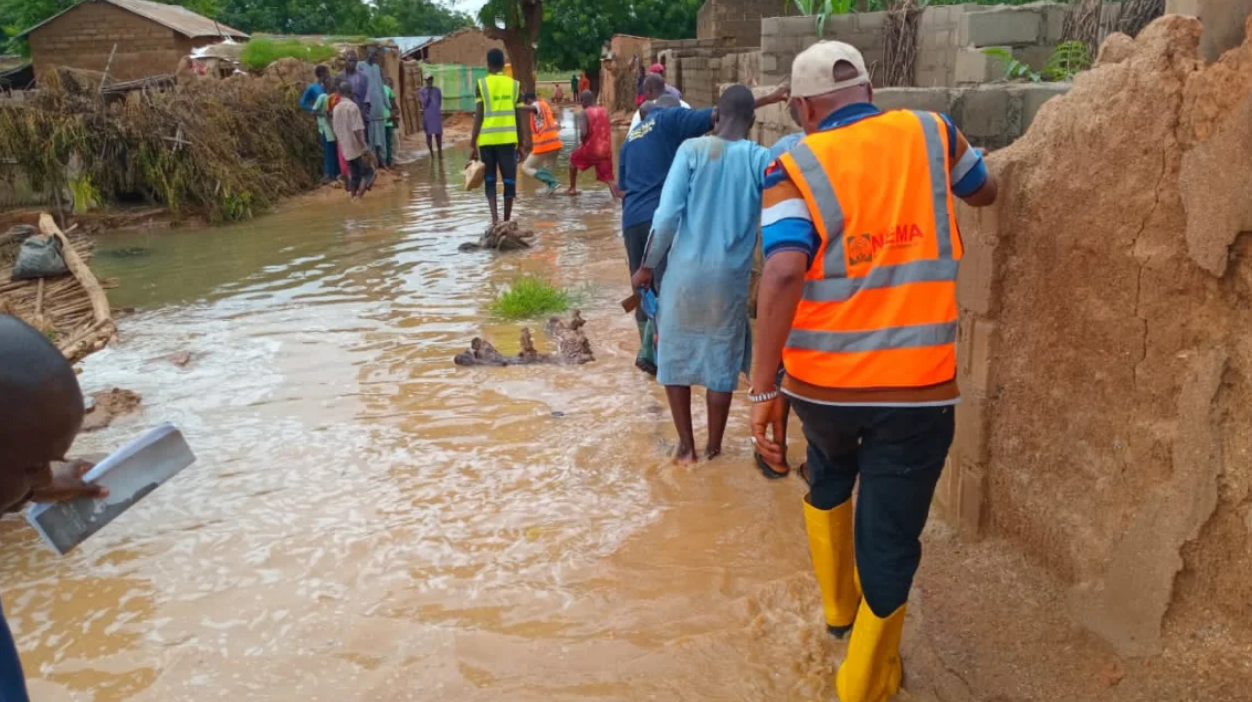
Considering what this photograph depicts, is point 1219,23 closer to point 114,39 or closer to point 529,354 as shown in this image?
point 529,354

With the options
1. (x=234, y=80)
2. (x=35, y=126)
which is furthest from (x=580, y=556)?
(x=234, y=80)

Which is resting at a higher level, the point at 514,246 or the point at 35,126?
the point at 35,126

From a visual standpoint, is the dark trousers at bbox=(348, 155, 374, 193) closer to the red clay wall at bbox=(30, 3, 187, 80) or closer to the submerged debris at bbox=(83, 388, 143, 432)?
the submerged debris at bbox=(83, 388, 143, 432)

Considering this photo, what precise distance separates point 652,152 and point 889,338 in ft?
9.43

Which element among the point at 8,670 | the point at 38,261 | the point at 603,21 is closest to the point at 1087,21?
the point at 8,670

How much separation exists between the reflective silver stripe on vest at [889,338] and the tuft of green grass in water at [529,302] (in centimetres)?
506

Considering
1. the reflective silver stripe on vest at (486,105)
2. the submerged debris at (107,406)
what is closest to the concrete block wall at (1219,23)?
the submerged debris at (107,406)

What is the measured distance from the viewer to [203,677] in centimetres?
318

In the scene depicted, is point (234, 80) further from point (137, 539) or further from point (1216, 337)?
point (1216, 337)

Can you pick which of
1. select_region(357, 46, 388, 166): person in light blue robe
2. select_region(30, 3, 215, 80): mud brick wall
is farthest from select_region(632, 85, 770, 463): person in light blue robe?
select_region(30, 3, 215, 80): mud brick wall

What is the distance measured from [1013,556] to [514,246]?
7686mm

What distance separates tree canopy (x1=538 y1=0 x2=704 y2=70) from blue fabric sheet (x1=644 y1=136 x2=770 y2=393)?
103ft

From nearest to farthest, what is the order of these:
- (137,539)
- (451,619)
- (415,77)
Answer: (451,619) → (137,539) → (415,77)

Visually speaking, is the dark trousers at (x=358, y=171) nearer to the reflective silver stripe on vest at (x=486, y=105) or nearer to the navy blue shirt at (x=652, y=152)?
the reflective silver stripe on vest at (x=486, y=105)
